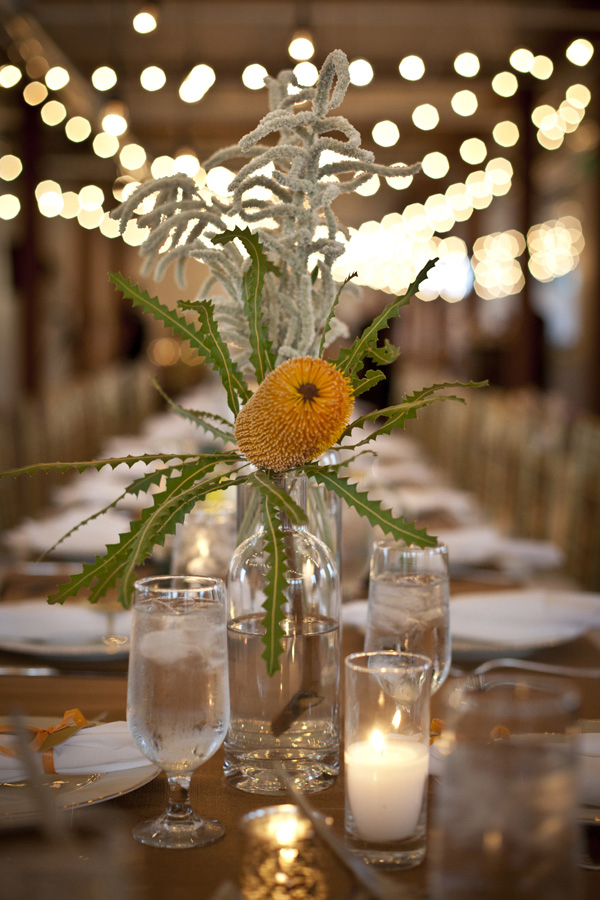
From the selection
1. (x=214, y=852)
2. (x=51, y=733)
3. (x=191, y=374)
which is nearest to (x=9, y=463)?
(x=51, y=733)

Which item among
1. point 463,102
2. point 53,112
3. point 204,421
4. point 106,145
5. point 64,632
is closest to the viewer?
point 204,421

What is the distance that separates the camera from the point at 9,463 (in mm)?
3297

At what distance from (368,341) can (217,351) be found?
15 centimetres

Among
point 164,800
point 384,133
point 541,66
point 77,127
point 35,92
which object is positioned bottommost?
point 164,800

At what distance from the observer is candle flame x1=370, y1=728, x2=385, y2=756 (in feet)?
2.47

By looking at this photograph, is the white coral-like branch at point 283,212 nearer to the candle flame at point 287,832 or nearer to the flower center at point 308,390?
the flower center at point 308,390

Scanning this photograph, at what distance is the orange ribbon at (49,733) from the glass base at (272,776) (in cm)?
16

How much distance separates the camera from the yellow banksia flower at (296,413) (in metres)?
0.85

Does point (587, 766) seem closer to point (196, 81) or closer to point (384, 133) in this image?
point (196, 81)

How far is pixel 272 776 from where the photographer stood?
901 millimetres

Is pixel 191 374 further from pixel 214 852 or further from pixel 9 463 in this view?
pixel 214 852

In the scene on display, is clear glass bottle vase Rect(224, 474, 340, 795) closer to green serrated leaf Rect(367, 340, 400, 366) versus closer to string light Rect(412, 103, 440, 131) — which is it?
green serrated leaf Rect(367, 340, 400, 366)

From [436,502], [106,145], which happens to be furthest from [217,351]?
[106,145]

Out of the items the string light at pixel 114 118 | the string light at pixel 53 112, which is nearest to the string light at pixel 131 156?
the string light at pixel 53 112
